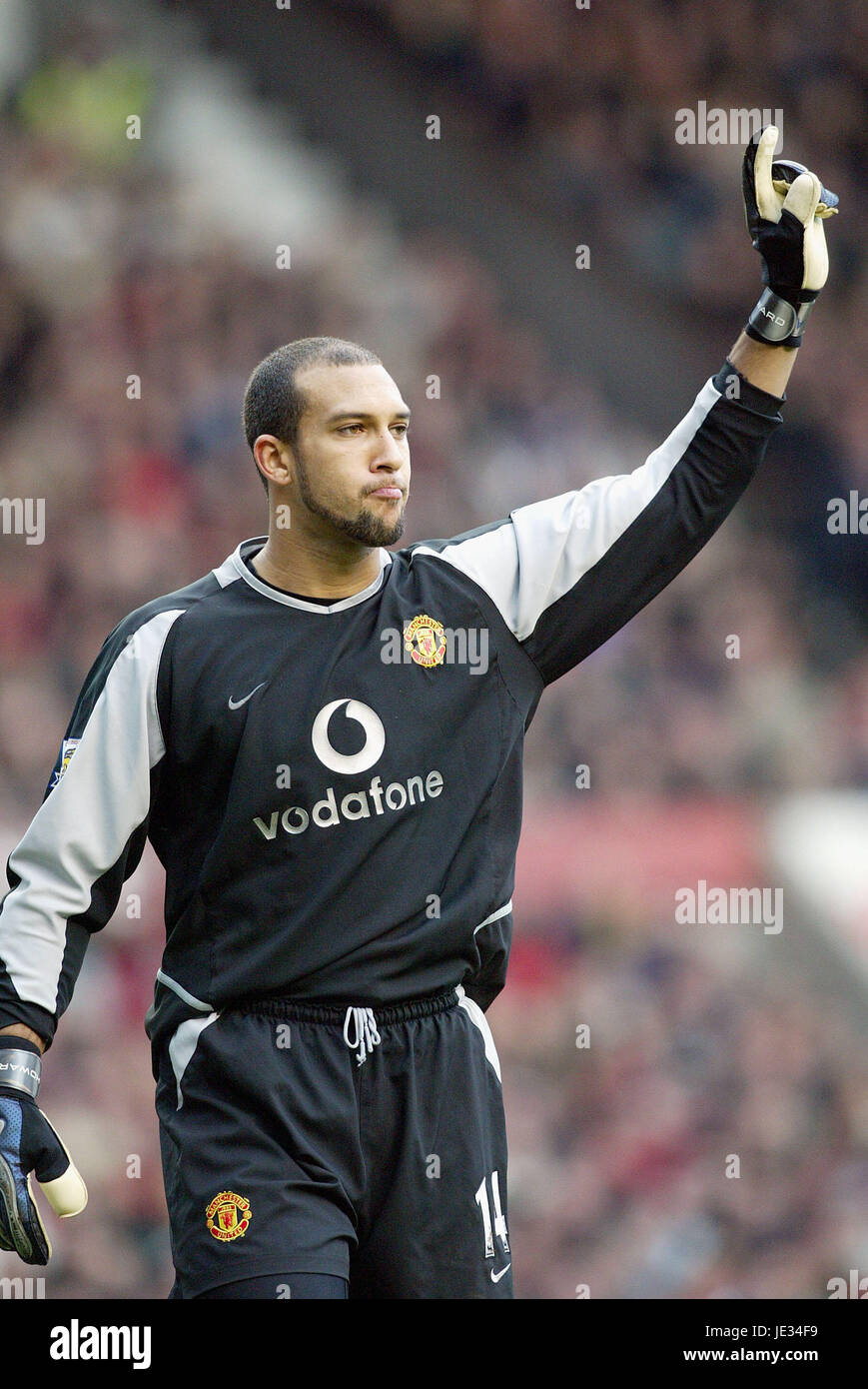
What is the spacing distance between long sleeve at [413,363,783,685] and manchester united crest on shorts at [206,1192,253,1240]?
1.11 metres

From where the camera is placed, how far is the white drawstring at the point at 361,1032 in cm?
308

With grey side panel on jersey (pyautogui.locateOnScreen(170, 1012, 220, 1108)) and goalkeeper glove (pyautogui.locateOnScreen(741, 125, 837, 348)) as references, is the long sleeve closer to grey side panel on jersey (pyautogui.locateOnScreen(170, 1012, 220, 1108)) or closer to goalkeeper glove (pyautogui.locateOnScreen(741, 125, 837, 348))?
goalkeeper glove (pyautogui.locateOnScreen(741, 125, 837, 348))

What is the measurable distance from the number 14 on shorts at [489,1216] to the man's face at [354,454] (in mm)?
1160

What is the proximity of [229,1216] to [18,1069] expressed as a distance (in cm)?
44

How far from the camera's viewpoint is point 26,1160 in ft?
10.0

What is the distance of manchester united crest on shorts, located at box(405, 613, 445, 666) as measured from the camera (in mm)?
3289

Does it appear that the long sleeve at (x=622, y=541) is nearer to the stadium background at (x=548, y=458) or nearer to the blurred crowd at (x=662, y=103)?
the stadium background at (x=548, y=458)

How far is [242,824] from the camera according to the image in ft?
10.3

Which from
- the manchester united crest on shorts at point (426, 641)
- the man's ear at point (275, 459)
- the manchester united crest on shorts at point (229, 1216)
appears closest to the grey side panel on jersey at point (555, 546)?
the manchester united crest on shorts at point (426, 641)

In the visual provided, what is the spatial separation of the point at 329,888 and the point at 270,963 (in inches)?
6.4

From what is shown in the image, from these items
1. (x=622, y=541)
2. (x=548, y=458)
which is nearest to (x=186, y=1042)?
(x=622, y=541)

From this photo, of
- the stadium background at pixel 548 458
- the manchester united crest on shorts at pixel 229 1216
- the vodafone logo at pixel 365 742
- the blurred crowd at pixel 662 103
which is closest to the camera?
the manchester united crest on shorts at pixel 229 1216

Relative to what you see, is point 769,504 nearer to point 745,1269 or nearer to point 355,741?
point 745,1269
